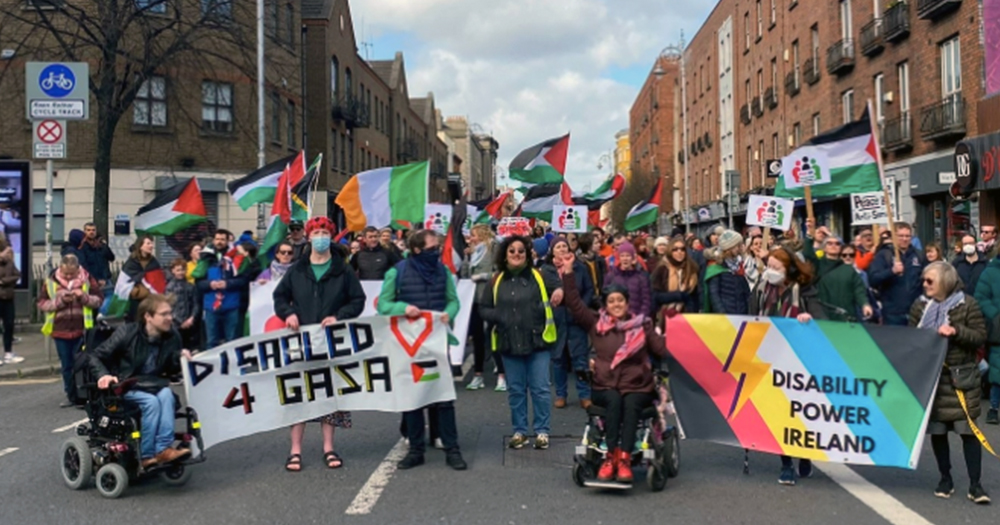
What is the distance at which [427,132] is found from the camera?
7231 centimetres

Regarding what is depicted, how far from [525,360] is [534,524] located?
Answer: 2200 millimetres

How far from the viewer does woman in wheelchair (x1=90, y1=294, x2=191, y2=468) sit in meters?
6.43

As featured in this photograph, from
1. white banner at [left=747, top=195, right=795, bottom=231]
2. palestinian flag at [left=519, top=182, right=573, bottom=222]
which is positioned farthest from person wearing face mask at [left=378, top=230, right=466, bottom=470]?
palestinian flag at [left=519, top=182, right=573, bottom=222]

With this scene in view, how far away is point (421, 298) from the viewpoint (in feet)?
24.6

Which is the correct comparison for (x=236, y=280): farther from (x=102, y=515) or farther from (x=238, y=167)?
(x=238, y=167)

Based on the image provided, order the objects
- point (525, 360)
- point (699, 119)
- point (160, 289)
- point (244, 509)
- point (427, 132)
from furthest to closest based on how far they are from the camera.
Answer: point (427, 132), point (699, 119), point (160, 289), point (525, 360), point (244, 509)

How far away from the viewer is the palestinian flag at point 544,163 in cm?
1493

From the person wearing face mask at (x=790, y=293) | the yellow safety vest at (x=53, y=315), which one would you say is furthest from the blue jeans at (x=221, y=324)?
the person wearing face mask at (x=790, y=293)

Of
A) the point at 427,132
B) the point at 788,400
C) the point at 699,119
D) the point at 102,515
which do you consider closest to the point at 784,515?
the point at 788,400

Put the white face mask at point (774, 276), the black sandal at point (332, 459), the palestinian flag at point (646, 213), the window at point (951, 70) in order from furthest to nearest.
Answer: the window at point (951, 70)
the palestinian flag at point (646, 213)
the black sandal at point (332, 459)
the white face mask at point (774, 276)

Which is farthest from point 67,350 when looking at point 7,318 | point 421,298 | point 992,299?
point 992,299

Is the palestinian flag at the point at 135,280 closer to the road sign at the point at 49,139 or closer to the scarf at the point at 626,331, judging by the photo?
the road sign at the point at 49,139

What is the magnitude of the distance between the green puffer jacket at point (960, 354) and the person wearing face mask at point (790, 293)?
874 mm

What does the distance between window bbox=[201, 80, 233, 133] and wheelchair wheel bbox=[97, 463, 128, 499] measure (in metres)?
24.9
